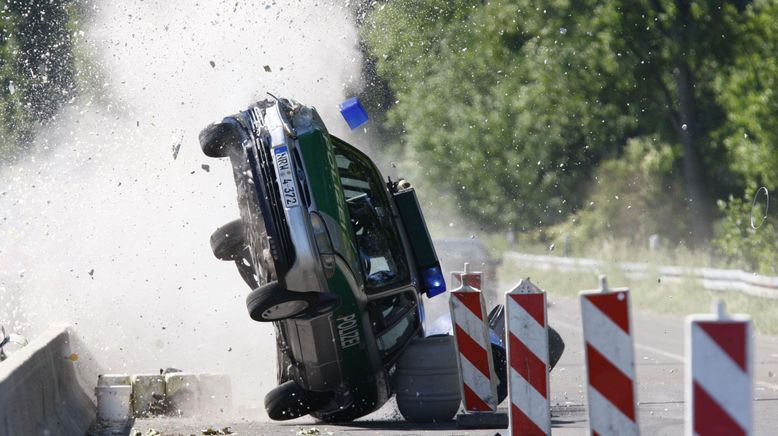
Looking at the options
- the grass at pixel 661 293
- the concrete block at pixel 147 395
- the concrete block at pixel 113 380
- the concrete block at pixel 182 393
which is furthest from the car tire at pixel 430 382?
the grass at pixel 661 293

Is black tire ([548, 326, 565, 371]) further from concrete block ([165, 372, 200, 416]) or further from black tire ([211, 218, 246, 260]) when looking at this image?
concrete block ([165, 372, 200, 416])

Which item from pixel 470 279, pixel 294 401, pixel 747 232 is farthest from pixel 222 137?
pixel 747 232

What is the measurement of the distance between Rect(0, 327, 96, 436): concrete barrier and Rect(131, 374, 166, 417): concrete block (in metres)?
0.48

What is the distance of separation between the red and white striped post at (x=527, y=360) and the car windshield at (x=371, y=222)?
3.21 m

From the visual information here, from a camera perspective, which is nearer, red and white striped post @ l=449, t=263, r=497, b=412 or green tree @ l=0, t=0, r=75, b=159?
red and white striped post @ l=449, t=263, r=497, b=412

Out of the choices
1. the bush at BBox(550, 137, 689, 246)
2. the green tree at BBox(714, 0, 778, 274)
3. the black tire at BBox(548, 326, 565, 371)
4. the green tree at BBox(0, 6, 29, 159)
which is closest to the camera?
the black tire at BBox(548, 326, 565, 371)

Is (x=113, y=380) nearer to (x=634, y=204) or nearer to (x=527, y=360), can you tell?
(x=527, y=360)

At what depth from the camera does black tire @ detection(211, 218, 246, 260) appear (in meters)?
12.9

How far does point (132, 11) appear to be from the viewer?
22.8 m

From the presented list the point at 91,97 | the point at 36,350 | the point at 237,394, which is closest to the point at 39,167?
the point at 91,97

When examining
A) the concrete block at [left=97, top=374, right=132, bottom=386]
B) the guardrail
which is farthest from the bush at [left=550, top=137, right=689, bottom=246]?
the concrete block at [left=97, top=374, right=132, bottom=386]

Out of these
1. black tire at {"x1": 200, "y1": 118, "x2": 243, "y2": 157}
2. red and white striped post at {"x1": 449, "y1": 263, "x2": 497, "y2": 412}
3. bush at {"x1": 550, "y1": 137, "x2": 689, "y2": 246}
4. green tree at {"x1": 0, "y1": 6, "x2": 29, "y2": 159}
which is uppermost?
green tree at {"x1": 0, "y1": 6, "x2": 29, "y2": 159}

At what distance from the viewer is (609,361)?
7.64 m

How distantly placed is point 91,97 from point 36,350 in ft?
41.4
